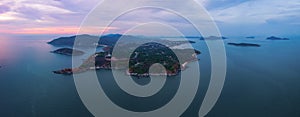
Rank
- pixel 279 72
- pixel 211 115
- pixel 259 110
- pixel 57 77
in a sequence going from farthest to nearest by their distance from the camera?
1. pixel 279 72
2. pixel 57 77
3. pixel 259 110
4. pixel 211 115

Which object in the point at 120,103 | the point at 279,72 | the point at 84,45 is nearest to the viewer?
the point at 120,103

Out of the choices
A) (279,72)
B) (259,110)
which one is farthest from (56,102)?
(279,72)

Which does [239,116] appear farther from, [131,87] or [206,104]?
[131,87]

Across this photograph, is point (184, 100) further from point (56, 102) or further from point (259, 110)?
point (56, 102)

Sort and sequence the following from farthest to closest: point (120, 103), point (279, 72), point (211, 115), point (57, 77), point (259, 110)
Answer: point (279, 72)
point (57, 77)
point (120, 103)
point (259, 110)
point (211, 115)

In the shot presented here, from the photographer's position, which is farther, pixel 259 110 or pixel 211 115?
pixel 259 110

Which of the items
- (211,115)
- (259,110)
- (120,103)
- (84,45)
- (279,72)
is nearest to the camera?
(211,115)

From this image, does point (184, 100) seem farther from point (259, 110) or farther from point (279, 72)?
point (279, 72)

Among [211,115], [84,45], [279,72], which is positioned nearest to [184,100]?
[211,115]

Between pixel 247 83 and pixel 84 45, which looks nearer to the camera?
pixel 247 83
